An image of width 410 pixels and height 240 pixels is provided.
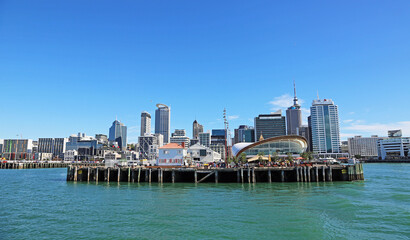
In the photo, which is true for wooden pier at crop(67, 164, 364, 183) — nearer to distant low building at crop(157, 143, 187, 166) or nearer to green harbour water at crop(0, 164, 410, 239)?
distant low building at crop(157, 143, 187, 166)

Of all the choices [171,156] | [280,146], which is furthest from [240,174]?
[280,146]

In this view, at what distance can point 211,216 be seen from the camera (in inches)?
959

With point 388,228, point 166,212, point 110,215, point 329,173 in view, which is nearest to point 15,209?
point 110,215

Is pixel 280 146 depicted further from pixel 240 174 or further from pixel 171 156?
pixel 240 174

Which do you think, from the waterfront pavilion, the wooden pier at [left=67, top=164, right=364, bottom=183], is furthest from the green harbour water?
the waterfront pavilion

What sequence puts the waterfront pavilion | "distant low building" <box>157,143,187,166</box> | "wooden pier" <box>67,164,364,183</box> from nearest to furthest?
"wooden pier" <box>67,164,364,183</box>
"distant low building" <box>157,143,187,166</box>
the waterfront pavilion

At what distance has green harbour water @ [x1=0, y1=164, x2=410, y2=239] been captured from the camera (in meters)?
19.9

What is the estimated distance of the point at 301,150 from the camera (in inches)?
4240

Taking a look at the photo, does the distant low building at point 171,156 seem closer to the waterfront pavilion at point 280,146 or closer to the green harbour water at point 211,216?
the green harbour water at point 211,216

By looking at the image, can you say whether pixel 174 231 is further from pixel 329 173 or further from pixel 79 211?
pixel 329 173

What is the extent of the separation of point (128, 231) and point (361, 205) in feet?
79.9

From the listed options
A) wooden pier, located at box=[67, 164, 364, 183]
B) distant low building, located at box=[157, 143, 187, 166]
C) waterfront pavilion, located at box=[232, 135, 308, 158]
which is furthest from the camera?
waterfront pavilion, located at box=[232, 135, 308, 158]

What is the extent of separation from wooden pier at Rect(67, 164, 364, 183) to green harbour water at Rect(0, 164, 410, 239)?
12374mm

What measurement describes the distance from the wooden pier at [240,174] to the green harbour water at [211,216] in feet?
40.6
